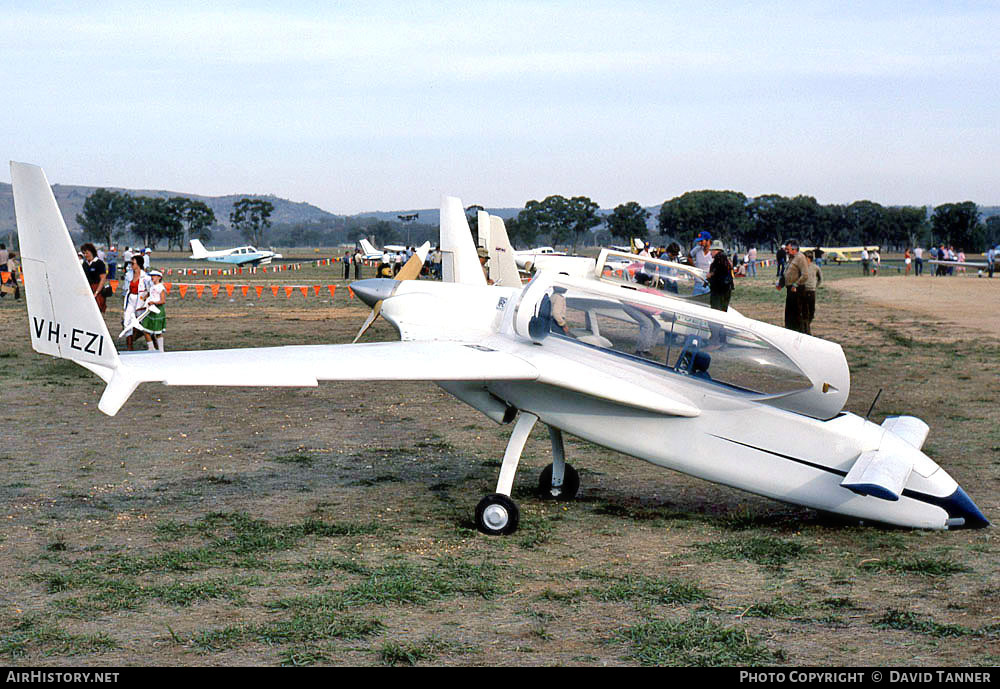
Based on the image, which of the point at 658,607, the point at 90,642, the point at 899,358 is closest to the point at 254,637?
the point at 90,642

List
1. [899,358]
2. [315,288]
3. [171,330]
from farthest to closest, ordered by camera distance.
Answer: [315,288] → [171,330] → [899,358]

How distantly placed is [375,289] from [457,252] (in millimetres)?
5749

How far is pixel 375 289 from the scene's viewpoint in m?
10.4

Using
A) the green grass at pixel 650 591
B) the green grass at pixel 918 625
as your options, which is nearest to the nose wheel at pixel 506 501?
the green grass at pixel 650 591

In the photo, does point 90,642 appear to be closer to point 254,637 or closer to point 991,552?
point 254,637

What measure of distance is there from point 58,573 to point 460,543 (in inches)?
112

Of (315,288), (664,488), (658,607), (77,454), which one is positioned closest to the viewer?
(658,607)

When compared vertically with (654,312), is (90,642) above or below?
below

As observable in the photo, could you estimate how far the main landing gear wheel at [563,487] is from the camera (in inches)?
357

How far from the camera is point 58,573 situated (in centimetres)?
675

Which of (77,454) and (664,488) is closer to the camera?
(664,488)

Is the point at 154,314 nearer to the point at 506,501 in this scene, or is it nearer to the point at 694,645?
the point at 506,501

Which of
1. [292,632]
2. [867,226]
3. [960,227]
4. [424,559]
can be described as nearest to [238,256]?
[424,559]
